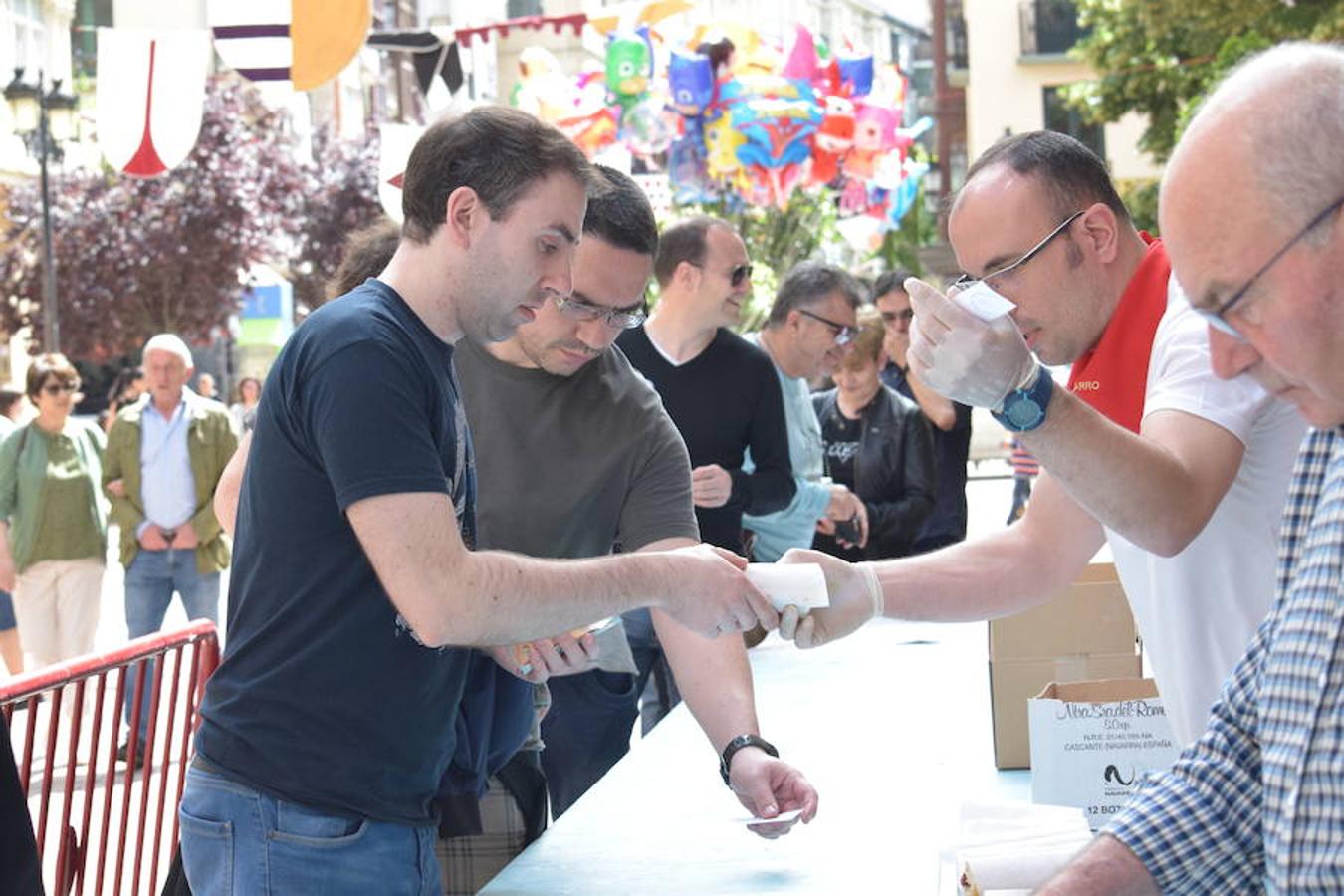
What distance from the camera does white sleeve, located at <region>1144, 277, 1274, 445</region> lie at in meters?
2.40

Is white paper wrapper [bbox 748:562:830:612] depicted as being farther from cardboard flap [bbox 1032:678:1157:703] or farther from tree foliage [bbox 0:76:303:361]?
tree foliage [bbox 0:76:303:361]

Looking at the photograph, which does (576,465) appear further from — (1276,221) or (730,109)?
(730,109)

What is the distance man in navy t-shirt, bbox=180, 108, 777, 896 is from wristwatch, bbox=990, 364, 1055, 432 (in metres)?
0.58

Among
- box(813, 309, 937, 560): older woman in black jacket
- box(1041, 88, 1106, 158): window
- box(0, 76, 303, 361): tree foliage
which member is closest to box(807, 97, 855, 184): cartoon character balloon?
box(813, 309, 937, 560): older woman in black jacket

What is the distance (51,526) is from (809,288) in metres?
4.15

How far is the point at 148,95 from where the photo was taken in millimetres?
8523

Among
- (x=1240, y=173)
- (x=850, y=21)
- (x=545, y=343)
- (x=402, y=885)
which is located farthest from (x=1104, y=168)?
(x=850, y=21)

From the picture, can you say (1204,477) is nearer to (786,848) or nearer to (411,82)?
(786,848)

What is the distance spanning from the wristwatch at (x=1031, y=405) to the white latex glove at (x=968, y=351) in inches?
0.5

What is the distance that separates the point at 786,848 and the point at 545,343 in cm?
117

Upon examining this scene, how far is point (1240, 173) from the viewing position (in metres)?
1.66

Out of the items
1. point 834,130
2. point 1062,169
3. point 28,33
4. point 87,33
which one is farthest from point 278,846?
point 87,33

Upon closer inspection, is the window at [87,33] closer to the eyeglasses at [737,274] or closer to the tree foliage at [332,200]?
the tree foliage at [332,200]

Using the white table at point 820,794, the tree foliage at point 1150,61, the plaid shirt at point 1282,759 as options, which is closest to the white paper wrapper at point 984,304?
the plaid shirt at point 1282,759
